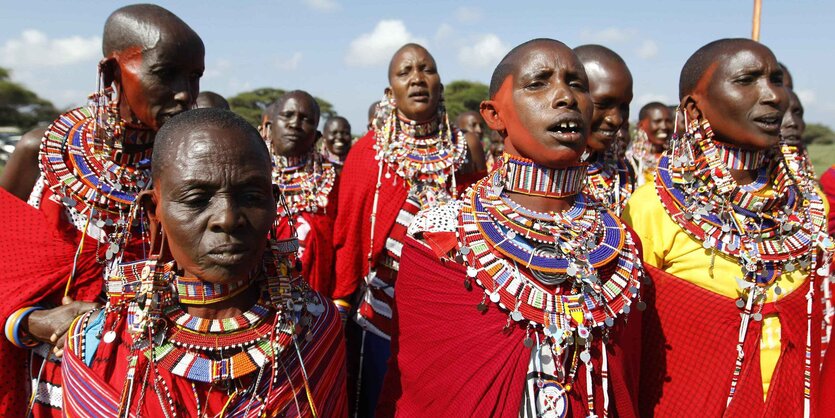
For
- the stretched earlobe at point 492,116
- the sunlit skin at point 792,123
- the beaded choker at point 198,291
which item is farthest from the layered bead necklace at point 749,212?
the sunlit skin at point 792,123

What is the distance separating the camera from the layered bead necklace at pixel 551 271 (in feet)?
7.08

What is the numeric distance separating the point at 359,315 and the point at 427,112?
5.29 feet

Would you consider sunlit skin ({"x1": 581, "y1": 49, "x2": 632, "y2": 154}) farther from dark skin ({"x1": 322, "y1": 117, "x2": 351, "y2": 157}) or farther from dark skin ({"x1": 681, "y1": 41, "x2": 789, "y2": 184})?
dark skin ({"x1": 322, "y1": 117, "x2": 351, "y2": 157})

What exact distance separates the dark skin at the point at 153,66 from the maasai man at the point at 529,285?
1.16 metres

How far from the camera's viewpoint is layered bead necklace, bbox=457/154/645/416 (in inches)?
85.0

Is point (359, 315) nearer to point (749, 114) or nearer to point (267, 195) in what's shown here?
point (267, 195)

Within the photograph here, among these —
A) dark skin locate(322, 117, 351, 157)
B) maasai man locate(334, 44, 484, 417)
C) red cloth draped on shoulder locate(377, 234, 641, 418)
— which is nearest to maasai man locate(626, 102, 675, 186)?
maasai man locate(334, 44, 484, 417)

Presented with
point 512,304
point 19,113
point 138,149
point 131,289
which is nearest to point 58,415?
point 131,289

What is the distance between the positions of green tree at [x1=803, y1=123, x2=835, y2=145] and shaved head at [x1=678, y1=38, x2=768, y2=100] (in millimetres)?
39308

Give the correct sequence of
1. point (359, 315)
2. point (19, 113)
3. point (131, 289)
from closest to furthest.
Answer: point (131, 289)
point (359, 315)
point (19, 113)

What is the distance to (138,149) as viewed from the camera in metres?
2.65

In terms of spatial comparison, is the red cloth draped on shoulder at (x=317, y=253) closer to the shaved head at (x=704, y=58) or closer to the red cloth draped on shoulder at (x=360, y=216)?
the red cloth draped on shoulder at (x=360, y=216)

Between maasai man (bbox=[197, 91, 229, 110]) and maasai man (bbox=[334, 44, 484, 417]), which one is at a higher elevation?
maasai man (bbox=[197, 91, 229, 110])

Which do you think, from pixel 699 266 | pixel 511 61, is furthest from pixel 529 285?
pixel 699 266
